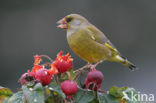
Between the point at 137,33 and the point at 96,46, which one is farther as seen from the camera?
the point at 137,33

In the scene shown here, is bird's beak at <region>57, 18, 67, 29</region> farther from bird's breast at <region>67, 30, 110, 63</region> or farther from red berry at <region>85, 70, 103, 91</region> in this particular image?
red berry at <region>85, 70, 103, 91</region>

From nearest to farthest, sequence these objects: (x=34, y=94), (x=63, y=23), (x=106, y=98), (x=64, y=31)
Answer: (x=34, y=94)
(x=106, y=98)
(x=63, y=23)
(x=64, y=31)

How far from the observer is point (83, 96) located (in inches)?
39.4

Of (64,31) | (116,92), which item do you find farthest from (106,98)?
(64,31)

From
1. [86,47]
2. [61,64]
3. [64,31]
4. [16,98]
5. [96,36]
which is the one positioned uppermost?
[64,31]

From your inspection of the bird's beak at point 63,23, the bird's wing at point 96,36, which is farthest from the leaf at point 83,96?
the bird's wing at point 96,36

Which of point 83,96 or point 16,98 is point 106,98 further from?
point 16,98

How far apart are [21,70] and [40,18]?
2.37 feet

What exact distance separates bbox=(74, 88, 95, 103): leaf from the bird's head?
32.0 inches

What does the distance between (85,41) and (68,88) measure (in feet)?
3.55

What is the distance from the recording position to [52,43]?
12.2 feet

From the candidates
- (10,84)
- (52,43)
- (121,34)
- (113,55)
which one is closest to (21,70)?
(10,84)

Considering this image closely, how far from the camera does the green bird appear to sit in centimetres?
197

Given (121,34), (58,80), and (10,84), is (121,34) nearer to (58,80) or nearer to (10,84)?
(10,84)
